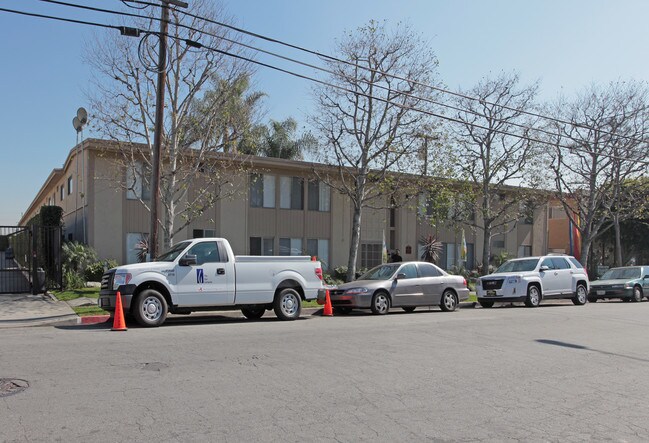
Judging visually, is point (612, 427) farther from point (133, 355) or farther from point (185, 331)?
point (185, 331)

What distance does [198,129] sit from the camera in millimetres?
18531

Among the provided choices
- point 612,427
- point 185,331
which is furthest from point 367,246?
point 612,427

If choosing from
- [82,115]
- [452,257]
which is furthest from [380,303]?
[452,257]

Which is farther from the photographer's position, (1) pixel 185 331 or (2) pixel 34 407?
(1) pixel 185 331

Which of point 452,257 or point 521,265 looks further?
point 452,257

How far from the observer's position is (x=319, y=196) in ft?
89.8

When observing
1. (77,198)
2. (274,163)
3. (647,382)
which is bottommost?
(647,382)

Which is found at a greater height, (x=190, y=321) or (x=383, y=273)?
(x=383, y=273)

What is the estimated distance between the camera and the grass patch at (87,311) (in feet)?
44.4

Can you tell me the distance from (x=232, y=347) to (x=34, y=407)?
3897 mm

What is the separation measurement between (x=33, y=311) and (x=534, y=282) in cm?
1520

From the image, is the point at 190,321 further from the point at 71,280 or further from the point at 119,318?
the point at 71,280

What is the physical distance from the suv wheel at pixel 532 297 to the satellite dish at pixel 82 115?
15916mm

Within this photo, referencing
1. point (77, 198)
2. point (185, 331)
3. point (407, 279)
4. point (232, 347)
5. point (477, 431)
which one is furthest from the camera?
point (77, 198)
